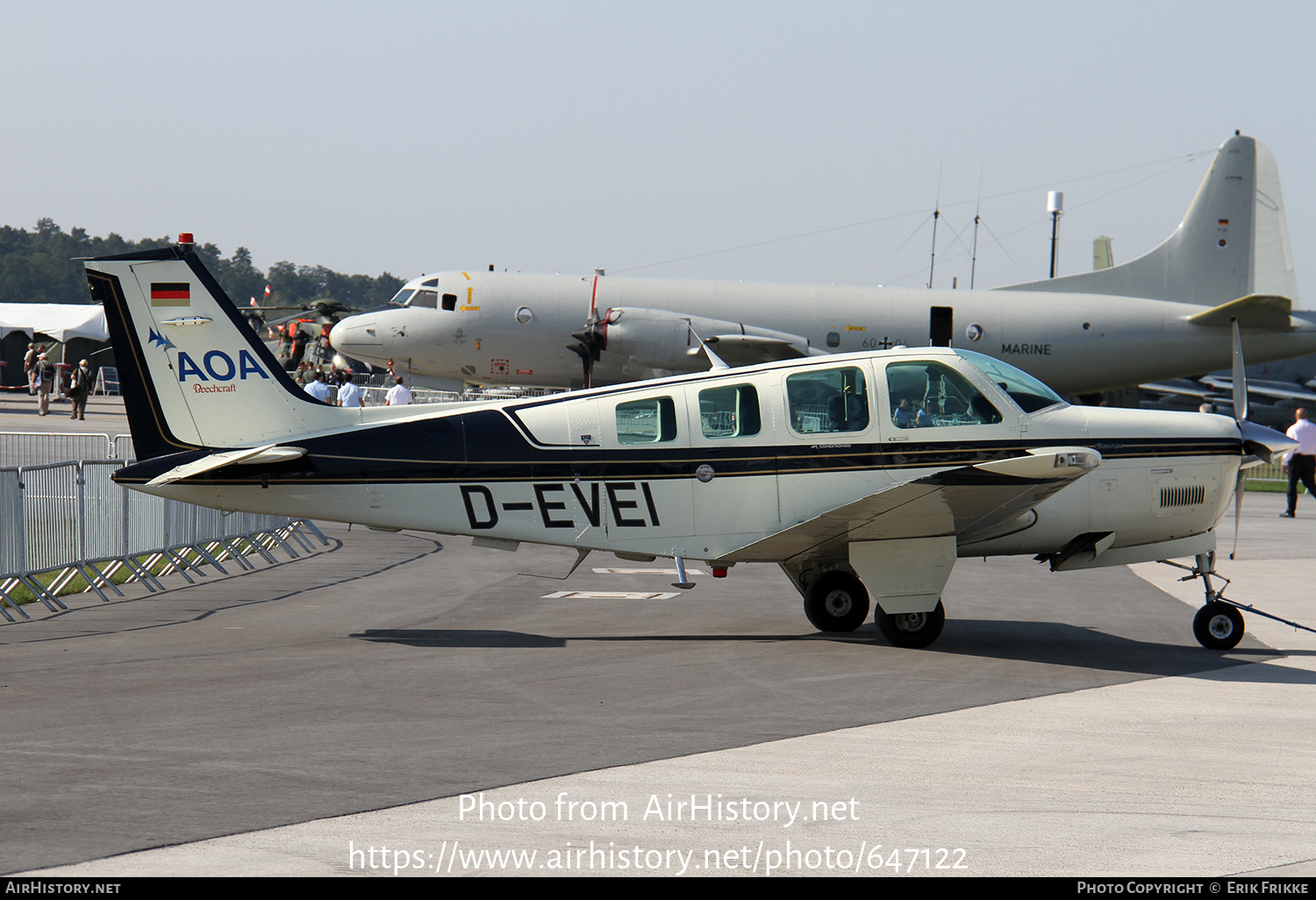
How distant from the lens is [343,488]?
10.8 meters

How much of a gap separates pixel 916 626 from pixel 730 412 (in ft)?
8.59

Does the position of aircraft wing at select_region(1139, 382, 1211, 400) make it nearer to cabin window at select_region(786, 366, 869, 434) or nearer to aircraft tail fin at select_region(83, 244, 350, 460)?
cabin window at select_region(786, 366, 869, 434)

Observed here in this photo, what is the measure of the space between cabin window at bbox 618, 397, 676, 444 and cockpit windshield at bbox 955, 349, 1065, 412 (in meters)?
2.76

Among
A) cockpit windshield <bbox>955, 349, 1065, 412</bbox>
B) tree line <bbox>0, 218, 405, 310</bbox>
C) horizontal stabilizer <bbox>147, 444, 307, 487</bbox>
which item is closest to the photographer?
horizontal stabilizer <bbox>147, 444, 307, 487</bbox>

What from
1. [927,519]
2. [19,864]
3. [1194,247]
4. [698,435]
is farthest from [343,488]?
[1194,247]

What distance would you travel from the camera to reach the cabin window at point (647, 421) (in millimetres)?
10828

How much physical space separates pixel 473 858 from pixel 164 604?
8.76 m

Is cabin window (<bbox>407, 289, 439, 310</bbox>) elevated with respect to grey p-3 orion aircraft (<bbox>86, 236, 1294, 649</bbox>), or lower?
elevated

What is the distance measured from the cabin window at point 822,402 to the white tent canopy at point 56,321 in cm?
4432

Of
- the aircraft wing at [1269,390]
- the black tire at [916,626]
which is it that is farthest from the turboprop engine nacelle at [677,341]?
the aircraft wing at [1269,390]

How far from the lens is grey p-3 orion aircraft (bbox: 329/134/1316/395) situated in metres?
29.7

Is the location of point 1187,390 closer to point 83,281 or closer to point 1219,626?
point 1219,626

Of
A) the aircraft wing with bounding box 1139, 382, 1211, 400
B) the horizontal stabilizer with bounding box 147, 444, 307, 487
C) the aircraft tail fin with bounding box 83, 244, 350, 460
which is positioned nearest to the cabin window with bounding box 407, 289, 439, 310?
the aircraft tail fin with bounding box 83, 244, 350, 460
